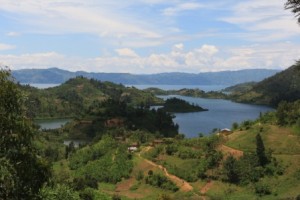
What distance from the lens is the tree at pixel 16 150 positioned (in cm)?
1391

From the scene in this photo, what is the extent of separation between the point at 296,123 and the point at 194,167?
19.5 metres

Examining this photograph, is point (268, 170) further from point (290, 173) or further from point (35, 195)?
point (35, 195)

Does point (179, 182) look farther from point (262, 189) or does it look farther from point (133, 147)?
point (133, 147)

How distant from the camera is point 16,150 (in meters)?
14.1

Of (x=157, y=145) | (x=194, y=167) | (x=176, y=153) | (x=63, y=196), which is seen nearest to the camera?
(x=63, y=196)

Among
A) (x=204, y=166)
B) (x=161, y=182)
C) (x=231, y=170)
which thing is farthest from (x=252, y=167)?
(x=161, y=182)

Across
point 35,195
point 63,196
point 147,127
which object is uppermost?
point 35,195

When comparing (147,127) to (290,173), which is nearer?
(290,173)

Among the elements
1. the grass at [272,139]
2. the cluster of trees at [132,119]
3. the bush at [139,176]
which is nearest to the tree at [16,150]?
the bush at [139,176]

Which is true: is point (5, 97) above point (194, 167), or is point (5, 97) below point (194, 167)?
above

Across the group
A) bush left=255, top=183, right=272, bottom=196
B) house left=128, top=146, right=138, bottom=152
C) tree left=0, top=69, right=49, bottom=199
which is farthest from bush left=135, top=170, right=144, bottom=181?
tree left=0, top=69, right=49, bottom=199

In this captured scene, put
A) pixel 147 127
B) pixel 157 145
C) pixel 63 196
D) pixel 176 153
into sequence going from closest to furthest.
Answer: pixel 63 196, pixel 176 153, pixel 157 145, pixel 147 127

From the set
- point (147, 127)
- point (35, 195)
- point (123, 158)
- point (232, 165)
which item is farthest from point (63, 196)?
point (147, 127)

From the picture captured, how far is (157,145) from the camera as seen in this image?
86000mm
